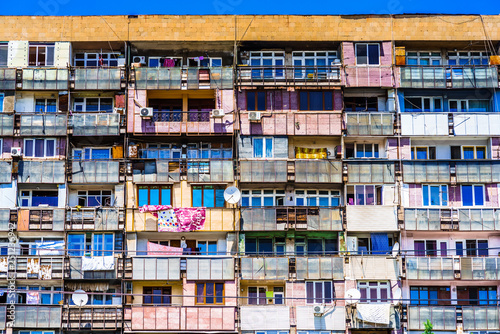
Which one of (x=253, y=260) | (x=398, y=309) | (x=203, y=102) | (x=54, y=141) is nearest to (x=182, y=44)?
(x=203, y=102)

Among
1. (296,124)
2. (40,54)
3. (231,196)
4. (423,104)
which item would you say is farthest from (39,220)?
(423,104)

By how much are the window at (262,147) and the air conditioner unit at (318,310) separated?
8339 mm

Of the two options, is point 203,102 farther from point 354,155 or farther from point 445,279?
point 445,279

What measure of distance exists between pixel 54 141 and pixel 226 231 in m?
10.4

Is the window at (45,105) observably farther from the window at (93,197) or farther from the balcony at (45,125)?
the window at (93,197)

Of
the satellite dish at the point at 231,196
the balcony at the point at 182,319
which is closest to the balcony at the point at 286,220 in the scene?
the satellite dish at the point at 231,196

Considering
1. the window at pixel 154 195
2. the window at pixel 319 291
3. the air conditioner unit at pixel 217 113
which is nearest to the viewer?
the window at pixel 319 291

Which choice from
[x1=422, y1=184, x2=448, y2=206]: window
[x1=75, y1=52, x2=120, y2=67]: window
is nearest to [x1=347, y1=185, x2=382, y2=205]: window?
[x1=422, y1=184, x2=448, y2=206]: window

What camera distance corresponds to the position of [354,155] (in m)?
53.5

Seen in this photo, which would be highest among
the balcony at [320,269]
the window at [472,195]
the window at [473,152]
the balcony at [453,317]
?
the window at [473,152]

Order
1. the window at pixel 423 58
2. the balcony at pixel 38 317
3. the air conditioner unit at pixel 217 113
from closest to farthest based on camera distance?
the balcony at pixel 38 317
the air conditioner unit at pixel 217 113
the window at pixel 423 58

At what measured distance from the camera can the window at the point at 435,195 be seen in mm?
52281

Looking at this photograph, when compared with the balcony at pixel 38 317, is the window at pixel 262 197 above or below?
above

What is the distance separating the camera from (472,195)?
5244 centimetres
